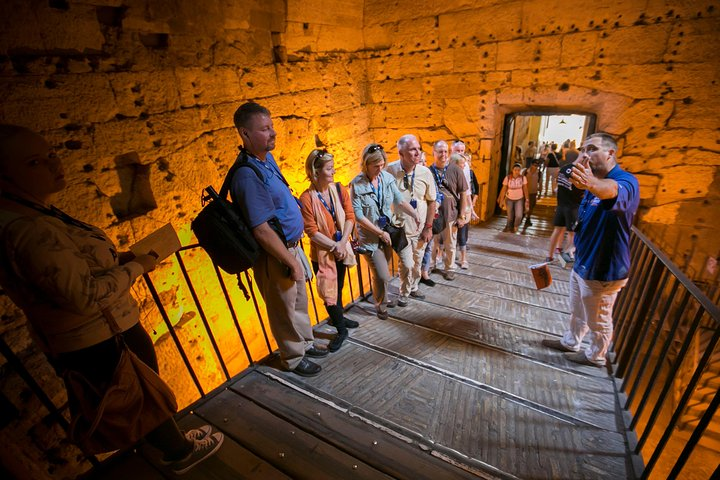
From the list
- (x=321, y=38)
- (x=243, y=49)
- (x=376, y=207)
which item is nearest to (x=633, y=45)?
(x=376, y=207)

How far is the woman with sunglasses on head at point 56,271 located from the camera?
1.37 meters

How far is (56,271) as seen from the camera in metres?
1.38

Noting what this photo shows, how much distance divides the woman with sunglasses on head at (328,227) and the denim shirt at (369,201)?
8.2 inches

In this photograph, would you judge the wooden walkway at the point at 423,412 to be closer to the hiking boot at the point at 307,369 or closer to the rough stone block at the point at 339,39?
the hiking boot at the point at 307,369

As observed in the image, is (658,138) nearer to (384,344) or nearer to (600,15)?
(600,15)

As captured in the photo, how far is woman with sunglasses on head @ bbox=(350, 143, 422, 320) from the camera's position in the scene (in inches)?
131

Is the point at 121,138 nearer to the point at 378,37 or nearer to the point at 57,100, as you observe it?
the point at 57,100

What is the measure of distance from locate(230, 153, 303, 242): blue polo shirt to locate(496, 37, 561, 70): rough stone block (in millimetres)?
5405

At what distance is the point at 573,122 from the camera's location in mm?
14500

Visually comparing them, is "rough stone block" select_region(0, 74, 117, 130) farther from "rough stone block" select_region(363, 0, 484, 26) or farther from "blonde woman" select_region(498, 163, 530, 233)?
"blonde woman" select_region(498, 163, 530, 233)

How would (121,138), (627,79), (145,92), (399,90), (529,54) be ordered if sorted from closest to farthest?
(121,138) → (145,92) → (627,79) → (529,54) → (399,90)

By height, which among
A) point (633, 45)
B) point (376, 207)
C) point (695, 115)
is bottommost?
point (376, 207)

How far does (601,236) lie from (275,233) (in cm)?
263

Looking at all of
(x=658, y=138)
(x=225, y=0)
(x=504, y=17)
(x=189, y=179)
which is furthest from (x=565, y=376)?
(x=225, y=0)
